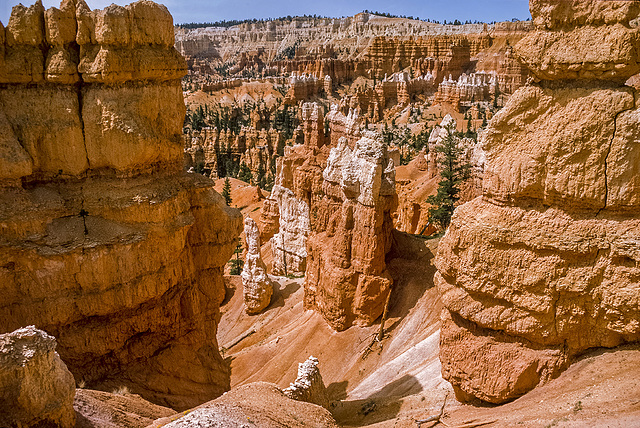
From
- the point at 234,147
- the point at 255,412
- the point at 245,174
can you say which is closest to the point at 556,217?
the point at 255,412

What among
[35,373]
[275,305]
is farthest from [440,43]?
[35,373]

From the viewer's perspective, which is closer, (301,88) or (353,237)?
(353,237)

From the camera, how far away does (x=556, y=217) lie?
352 inches

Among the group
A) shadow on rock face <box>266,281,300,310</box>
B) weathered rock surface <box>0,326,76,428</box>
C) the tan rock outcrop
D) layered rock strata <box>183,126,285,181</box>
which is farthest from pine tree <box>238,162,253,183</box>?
weathered rock surface <box>0,326,76,428</box>

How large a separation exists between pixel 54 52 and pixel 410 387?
501 inches

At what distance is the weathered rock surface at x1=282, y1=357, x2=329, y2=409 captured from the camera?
12.0m

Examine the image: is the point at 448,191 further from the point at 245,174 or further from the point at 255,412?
the point at 245,174

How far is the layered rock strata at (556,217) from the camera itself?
8266 mm

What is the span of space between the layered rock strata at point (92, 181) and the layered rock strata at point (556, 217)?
24.7 ft

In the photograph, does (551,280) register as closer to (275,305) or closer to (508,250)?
(508,250)

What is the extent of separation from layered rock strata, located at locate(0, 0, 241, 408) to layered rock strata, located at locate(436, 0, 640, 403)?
7517 millimetres

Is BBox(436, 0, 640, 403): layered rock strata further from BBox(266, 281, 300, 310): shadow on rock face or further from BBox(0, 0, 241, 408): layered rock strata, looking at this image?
BBox(266, 281, 300, 310): shadow on rock face

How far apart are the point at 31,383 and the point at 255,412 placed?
13.0ft

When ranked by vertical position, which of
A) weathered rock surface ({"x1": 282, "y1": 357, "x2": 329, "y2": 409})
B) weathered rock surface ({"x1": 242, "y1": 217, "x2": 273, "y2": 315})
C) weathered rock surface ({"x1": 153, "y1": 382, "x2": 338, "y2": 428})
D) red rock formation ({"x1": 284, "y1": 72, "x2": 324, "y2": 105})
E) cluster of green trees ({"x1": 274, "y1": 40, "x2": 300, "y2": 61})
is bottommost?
weathered rock surface ({"x1": 242, "y1": 217, "x2": 273, "y2": 315})
